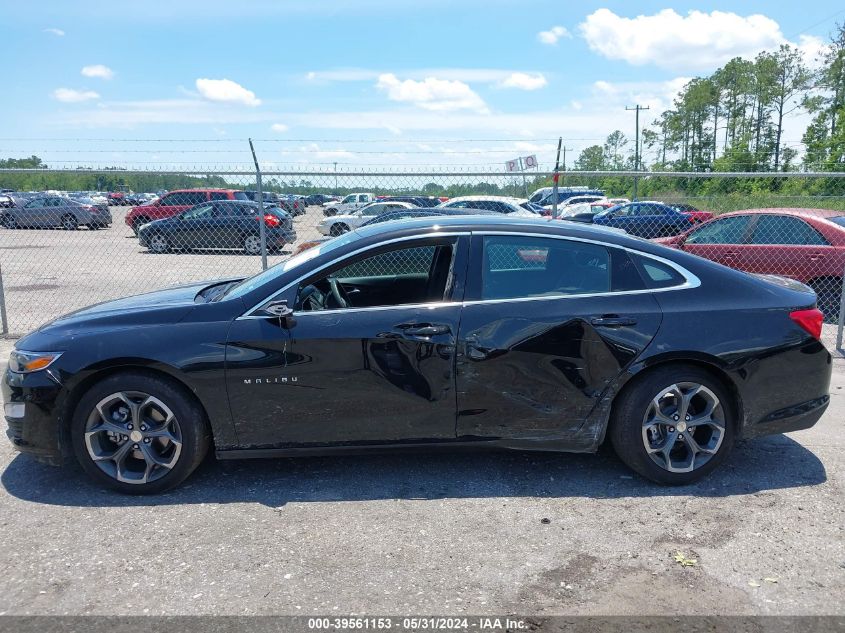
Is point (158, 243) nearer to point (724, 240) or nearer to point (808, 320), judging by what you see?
point (724, 240)

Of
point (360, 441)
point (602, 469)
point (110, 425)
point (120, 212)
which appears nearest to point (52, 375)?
point (110, 425)

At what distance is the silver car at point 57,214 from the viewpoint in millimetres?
10102

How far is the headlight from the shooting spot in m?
3.91

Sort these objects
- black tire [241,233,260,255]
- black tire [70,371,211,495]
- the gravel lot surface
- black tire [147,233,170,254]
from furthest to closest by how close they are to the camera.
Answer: black tire [147,233,170,254]
black tire [241,233,260,255]
black tire [70,371,211,495]
the gravel lot surface

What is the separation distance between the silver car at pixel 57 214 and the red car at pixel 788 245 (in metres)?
8.54

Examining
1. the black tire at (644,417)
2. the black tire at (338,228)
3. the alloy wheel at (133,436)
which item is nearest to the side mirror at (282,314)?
the alloy wheel at (133,436)

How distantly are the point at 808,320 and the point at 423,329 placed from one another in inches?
91.9

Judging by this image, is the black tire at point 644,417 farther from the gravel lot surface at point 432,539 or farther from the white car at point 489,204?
the white car at point 489,204

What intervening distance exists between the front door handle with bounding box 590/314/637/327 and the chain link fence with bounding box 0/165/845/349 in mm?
505

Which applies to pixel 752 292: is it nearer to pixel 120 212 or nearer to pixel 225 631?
pixel 225 631

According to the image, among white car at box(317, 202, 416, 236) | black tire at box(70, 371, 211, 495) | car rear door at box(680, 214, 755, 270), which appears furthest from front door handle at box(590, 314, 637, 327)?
white car at box(317, 202, 416, 236)

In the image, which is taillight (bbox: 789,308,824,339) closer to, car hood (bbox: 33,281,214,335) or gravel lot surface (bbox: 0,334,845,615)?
gravel lot surface (bbox: 0,334,845,615)

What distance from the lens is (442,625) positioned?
2822 mm

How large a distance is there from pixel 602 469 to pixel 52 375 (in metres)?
3.35
